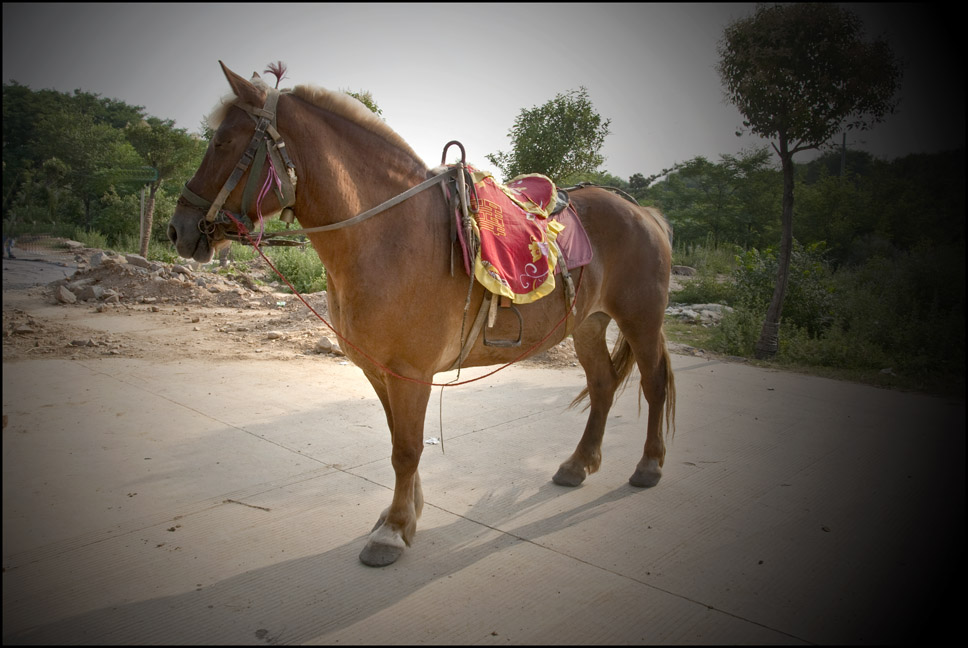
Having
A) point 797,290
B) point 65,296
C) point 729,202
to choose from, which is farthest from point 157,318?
point 729,202

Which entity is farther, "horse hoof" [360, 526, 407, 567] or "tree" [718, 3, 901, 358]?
"tree" [718, 3, 901, 358]

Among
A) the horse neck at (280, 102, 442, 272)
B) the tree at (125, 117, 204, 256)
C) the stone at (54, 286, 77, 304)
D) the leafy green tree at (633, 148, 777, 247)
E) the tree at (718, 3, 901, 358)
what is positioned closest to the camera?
the horse neck at (280, 102, 442, 272)

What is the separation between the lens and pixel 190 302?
9.23m

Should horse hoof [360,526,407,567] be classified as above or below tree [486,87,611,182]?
below

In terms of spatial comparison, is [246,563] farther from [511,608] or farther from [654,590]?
[654,590]

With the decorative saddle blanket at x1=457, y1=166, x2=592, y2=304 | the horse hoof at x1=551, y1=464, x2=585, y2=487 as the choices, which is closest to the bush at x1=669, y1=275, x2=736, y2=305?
the horse hoof at x1=551, y1=464, x2=585, y2=487

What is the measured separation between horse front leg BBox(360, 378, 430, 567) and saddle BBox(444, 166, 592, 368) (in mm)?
396

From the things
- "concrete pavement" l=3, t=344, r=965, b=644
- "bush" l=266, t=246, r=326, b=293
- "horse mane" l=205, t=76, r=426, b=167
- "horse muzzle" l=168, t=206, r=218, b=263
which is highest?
"horse mane" l=205, t=76, r=426, b=167

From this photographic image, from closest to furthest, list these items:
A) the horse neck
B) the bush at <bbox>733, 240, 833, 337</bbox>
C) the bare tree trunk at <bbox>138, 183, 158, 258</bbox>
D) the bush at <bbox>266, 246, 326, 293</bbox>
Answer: the horse neck
the bush at <bbox>733, 240, 833, 337</bbox>
the bush at <bbox>266, 246, 326, 293</bbox>
the bare tree trunk at <bbox>138, 183, 158, 258</bbox>

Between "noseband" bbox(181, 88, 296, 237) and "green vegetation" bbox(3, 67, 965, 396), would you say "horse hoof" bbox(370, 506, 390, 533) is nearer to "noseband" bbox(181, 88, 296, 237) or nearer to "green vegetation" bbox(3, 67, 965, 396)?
"noseband" bbox(181, 88, 296, 237)

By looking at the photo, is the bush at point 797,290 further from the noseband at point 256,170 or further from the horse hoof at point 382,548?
the noseband at point 256,170

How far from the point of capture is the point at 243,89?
7.06 feet

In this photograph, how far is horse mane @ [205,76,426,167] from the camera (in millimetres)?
2203

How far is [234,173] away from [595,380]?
262 cm
